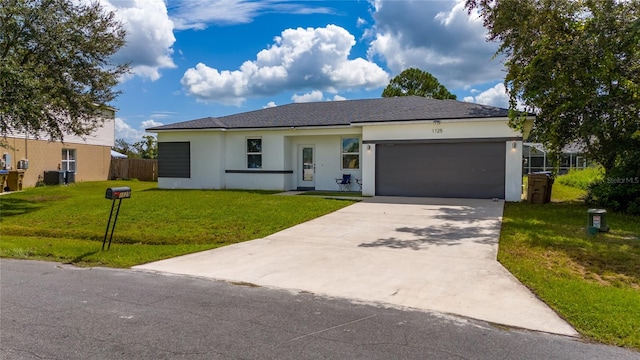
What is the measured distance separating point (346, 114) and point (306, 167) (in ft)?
10.6

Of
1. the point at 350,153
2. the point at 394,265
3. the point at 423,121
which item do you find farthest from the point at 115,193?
the point at 350,153

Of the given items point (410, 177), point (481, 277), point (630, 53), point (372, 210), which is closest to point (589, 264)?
point (481, 277)

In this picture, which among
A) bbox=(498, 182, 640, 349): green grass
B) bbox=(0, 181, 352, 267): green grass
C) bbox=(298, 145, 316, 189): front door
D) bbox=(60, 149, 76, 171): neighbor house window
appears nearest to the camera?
bbox=(498, 182, 640, 349): green grass

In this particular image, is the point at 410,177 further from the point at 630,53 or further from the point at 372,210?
the point at 630,53

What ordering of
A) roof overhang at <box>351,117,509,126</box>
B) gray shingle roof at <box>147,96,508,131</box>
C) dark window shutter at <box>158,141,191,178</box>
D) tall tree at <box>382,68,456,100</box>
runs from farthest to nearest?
1. tall tree at <box>382,68,456,100</box>
2. dark window shutter at <box>158,141,191,178</box>
3. gray shingle roof at <box>147,96,508,131</box>
4. roof overhang at <box>351,117,509,126</box>

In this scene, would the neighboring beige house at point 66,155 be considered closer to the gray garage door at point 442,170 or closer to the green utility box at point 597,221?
the gray garage door at point 442,170

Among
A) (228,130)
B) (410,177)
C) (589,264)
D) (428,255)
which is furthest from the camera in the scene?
(228,130)

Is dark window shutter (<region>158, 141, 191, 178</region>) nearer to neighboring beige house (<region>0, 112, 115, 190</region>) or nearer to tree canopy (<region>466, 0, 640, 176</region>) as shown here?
neighboring beige house (<region>0, 112, 115, 190</region>)

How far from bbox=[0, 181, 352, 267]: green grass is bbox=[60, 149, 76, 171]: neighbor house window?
900 centimetres

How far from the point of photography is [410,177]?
54.1ft

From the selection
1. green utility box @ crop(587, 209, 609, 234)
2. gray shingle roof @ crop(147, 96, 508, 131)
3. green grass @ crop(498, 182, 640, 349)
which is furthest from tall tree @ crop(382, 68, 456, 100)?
green utility box @ crop(587, 209, 609, 234)

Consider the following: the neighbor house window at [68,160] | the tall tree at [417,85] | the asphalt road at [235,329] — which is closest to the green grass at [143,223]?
the asphalt road at [235,329]

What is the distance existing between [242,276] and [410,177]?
1142 centimetres

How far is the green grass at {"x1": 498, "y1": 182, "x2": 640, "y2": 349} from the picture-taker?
4.38 meters
